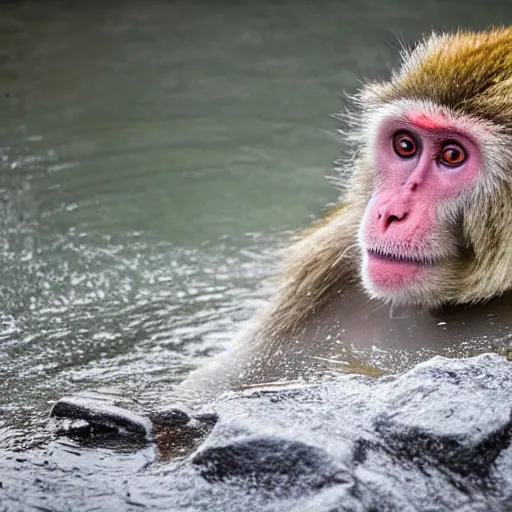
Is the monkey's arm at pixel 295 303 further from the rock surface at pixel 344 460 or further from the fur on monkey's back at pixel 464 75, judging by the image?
the rock surface at pixel 344 460

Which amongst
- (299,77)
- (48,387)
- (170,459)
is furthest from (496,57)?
(299,77)

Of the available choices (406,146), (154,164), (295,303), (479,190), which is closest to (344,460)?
(479,190)

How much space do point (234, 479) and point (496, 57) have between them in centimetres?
215

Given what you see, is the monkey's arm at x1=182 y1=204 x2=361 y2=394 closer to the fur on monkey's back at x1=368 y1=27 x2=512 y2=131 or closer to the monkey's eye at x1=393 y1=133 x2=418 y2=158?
the monkey's eye at x1=393 y1=133 x2=418 y2=158

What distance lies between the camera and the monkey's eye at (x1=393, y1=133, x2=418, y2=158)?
448 cm

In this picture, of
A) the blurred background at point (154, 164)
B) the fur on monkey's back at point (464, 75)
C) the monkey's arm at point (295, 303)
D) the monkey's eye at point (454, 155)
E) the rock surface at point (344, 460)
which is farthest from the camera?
the blurred background at point (154, 164)

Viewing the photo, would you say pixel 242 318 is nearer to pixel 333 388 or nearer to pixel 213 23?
pixel 333 388

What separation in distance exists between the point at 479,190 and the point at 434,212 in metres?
0.20

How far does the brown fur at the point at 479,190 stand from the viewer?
4168 millimetres

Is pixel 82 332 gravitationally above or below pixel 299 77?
below

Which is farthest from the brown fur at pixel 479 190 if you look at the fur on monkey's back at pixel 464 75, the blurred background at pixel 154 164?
the blurred background at pixel 154 164

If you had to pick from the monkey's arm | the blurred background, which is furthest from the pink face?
the blurred background

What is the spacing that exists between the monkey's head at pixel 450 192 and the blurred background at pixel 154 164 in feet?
3.03

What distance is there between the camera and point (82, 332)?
569cm
